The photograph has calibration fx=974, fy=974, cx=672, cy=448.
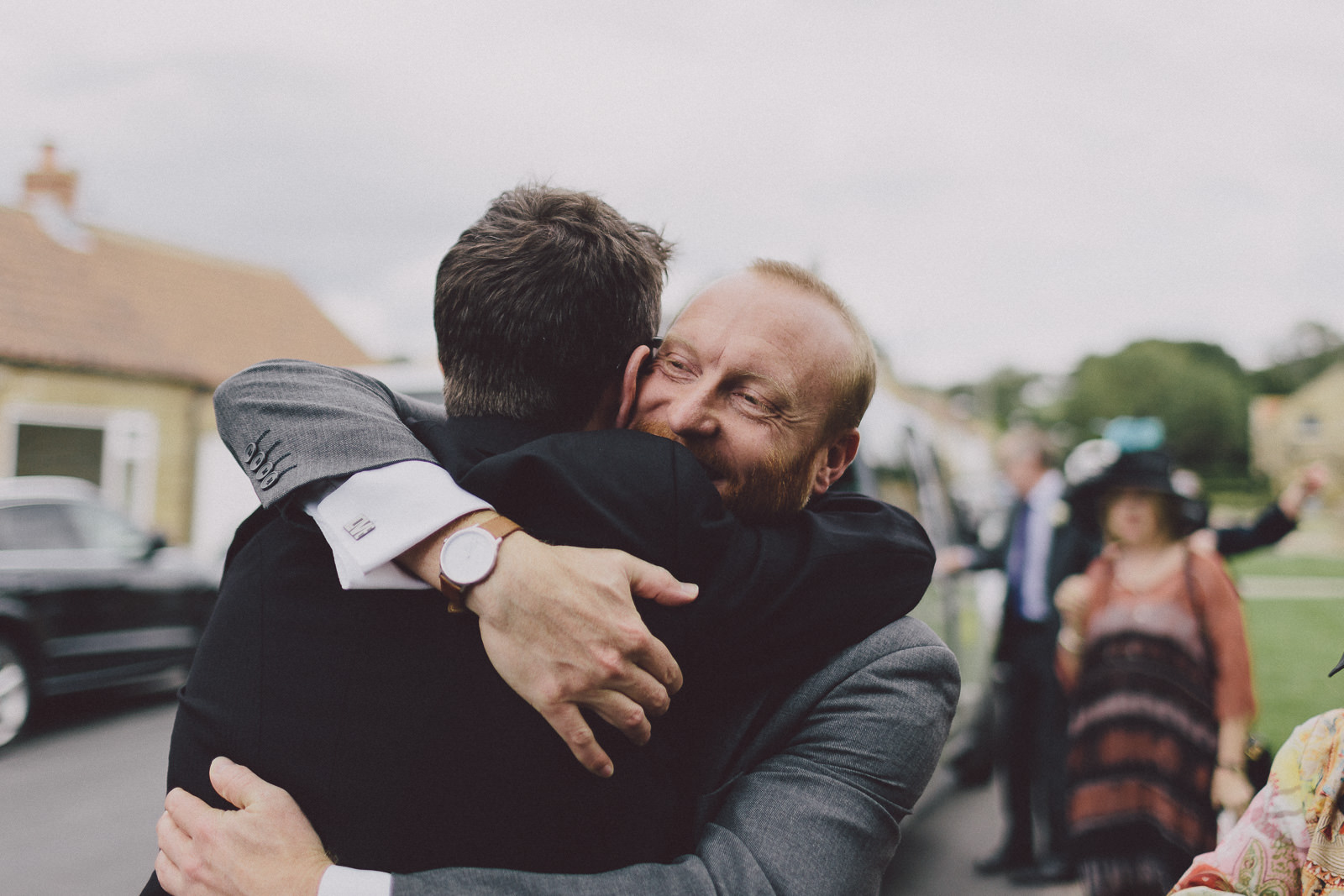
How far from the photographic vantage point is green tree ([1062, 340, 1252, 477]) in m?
74.8

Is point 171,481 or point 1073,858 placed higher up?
point 1073,858

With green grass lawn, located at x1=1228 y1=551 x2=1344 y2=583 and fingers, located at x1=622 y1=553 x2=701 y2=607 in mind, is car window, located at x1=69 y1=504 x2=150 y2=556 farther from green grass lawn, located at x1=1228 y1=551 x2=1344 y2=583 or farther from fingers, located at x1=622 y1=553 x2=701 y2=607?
green grass lawn, located at x1=1228 y1=551 x2=1344 y2=583

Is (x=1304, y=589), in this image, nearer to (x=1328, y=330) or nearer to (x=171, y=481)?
(x=171, y=481)

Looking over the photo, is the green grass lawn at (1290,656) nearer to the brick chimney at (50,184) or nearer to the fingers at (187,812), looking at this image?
the fingers at (187,812)

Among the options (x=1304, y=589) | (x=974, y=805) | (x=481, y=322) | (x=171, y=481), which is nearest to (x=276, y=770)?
(x=481, y=322)

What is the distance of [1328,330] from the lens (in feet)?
291

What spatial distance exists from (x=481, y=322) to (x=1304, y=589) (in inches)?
879

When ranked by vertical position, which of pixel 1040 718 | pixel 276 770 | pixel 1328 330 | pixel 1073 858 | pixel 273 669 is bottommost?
pixel 1328 330

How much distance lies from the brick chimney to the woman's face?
649 centimetres

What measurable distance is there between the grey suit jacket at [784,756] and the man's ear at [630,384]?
290 mm

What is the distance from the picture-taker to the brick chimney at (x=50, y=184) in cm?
659

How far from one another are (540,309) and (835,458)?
1.93 ft

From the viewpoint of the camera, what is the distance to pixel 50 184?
6.71 meters

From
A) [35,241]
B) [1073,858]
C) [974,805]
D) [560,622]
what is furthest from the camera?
[974,805]
